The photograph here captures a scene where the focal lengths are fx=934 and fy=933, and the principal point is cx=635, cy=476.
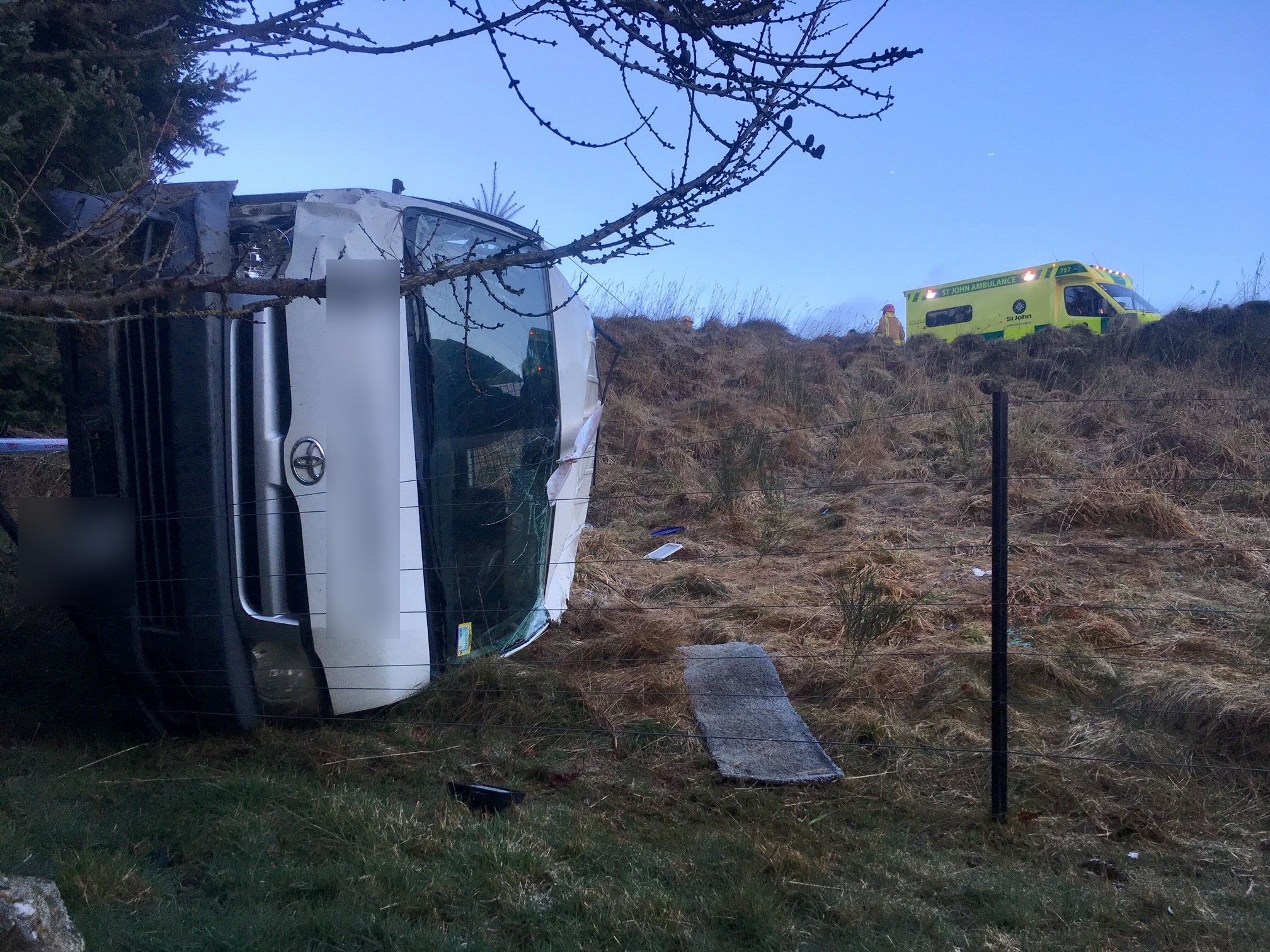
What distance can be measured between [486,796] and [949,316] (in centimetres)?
2276

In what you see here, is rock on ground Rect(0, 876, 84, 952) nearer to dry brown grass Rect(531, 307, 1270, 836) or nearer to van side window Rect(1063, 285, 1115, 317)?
dry brown grass Rect(531, 307, 1270, 836)

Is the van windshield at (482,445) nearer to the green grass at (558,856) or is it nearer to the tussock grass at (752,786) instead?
the tussock grass at (752,786)

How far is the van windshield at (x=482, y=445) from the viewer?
4070 millimetres

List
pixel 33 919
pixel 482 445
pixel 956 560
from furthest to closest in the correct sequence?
1. pixel 956 560
2. pixel 482 445
3. pixel 33 919

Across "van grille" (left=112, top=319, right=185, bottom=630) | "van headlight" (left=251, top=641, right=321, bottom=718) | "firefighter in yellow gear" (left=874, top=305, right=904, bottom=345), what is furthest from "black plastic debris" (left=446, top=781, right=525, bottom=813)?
"firefighter in yellow gear" (left=874, top=305, right=904, bottom=345)

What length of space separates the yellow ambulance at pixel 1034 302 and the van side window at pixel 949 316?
0.02 meters

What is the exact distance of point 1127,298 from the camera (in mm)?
21219

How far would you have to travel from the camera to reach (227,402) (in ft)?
11.8

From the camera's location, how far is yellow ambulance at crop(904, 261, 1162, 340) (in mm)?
20516

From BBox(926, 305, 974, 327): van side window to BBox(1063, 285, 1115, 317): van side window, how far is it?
2.69m

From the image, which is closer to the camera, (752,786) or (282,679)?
(752,786)

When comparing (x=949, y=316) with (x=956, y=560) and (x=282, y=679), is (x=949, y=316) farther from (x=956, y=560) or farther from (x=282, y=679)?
(x=282, y=679)

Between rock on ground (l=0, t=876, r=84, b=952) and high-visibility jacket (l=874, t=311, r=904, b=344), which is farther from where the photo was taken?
high-visibility jacket (l=874, t=311, r=904, b=344)

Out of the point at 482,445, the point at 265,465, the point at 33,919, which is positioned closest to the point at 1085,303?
the point at 482,445
